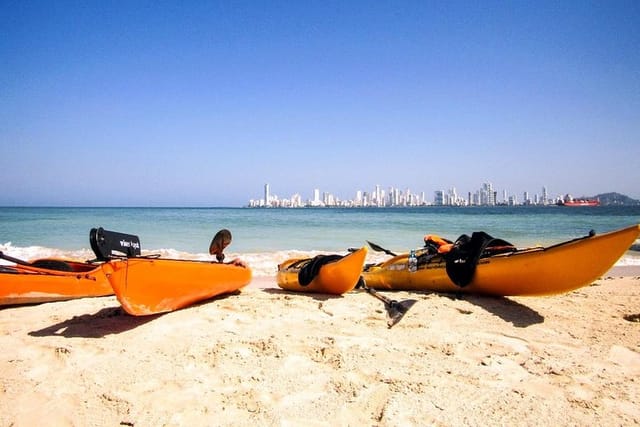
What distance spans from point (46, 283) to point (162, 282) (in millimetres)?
1933

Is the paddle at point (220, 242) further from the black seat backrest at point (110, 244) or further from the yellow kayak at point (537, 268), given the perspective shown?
the yellow kayak at point (537, 268)

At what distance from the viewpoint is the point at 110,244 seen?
355cm

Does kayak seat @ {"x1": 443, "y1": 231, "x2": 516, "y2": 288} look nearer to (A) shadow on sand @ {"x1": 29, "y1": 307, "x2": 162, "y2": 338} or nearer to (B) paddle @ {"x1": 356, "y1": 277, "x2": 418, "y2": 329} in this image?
(B) paddle @ {"x1": 356, "y1": 277, "x2": 418, "y2": 329}

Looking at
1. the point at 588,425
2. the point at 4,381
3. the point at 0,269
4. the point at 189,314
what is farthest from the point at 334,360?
the point at 0,269

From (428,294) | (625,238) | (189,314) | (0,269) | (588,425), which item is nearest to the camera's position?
(588,425)

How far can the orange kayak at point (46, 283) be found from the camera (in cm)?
452

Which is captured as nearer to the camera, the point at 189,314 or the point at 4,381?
the point at 4,381

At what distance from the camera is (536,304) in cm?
455

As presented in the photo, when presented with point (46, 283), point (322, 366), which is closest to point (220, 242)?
point (46, 283)

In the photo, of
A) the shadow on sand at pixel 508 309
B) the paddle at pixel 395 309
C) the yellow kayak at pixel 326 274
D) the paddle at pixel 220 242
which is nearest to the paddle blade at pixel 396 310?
the paddle at pixel 395 309

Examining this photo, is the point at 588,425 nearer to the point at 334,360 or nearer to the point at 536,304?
the point at 334,360

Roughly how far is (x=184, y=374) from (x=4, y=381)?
3.90 ft

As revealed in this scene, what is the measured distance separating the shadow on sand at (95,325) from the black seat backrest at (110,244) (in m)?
0.69

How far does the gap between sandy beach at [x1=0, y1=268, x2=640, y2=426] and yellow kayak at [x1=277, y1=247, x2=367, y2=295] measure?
0.56 metres
